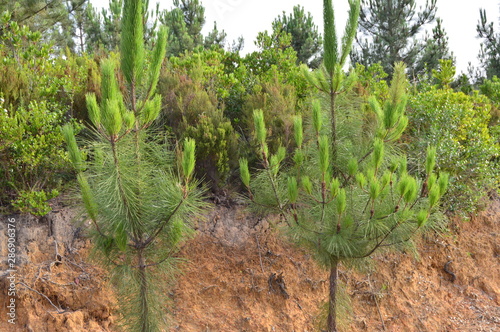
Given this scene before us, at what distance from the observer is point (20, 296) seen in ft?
14.2

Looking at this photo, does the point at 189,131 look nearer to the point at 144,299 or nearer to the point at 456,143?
the point at 144,299

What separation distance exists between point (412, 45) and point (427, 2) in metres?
1.76

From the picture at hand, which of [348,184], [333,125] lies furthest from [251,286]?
[333,125]

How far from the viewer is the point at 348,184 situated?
4441 millimetres

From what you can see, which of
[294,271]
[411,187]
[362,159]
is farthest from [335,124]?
[294,271]

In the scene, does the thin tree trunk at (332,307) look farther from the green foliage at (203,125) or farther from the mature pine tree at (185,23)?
the mature pine tree at (185,23)

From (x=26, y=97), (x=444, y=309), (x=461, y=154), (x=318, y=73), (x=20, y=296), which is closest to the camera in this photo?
(x=318, y=73)

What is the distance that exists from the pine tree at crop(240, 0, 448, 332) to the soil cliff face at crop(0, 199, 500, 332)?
1003 millimetres

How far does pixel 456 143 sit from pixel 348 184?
289 centimetres

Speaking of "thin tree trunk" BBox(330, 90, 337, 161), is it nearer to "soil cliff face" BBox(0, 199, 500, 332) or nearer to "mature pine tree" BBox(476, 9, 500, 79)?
"soil cliff face" BBox(0, 199, 500, 332)

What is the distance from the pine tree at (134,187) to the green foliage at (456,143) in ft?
14.0

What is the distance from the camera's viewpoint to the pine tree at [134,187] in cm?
303

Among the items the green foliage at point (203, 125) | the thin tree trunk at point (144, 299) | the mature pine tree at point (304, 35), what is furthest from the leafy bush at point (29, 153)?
the mature pine tree at point (304, 35)

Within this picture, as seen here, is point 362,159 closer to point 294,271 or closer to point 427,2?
point 294,271
